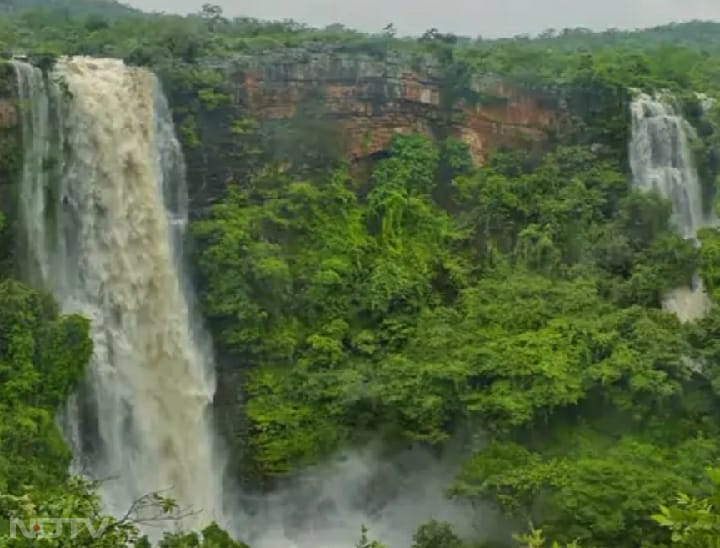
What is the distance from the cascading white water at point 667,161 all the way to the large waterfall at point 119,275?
8.18 meters

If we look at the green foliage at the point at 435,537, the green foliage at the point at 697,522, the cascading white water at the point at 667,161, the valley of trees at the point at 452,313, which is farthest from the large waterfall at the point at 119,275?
the green foliage at the point at 697,522

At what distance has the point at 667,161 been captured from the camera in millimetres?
17562

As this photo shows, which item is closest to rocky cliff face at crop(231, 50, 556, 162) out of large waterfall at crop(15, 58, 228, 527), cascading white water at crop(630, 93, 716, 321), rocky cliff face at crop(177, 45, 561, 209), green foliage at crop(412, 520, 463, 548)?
rocky cliff face at crop(177, 45, 561, 209)

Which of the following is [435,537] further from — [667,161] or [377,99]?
[667,161]

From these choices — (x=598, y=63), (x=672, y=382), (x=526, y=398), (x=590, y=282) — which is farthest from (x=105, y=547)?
(x=598, y=63)

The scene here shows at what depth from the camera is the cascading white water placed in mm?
17312

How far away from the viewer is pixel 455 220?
1666 cm

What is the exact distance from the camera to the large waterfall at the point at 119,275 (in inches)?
510

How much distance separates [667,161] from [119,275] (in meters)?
9.67

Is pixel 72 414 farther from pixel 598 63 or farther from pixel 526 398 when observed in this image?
pixel 598 63

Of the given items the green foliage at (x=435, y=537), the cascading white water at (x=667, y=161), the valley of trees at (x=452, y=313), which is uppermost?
the cascading white water at (x=667, y=161)

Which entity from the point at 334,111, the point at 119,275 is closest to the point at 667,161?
the point at 334,111

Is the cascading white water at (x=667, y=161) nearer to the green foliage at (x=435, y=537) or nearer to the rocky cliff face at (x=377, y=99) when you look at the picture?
the rocky cliff face at (x=377, y=99)

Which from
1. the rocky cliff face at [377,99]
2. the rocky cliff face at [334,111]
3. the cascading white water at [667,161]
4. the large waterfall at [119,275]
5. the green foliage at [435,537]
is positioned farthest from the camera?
the cascading white water at [667,161]
